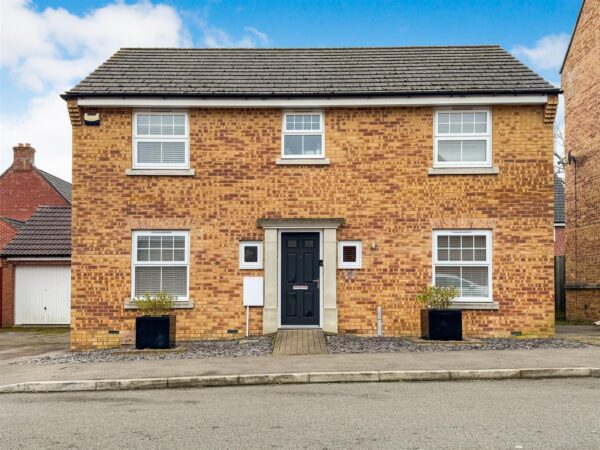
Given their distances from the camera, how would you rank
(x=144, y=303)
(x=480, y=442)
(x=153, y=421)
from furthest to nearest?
(x=144, y=303)
(x=153, y=421)
(x=480, y=442)

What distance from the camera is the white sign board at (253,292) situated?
42.4 feet

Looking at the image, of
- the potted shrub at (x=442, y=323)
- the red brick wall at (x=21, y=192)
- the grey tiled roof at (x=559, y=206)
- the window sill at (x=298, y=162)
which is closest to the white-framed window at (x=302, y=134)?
the window sill at (x=298, y=162)

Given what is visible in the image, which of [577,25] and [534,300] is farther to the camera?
[577,25]

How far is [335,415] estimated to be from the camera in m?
6.54

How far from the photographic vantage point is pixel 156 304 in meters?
12.0

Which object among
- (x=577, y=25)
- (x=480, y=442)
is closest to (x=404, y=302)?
(x=480, y=442)

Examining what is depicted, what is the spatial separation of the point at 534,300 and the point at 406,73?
593cm

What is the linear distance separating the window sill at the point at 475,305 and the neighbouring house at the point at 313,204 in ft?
0.16

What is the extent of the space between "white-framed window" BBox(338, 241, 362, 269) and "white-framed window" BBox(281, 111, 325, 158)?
211cm

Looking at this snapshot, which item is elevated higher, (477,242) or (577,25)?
(577,25)

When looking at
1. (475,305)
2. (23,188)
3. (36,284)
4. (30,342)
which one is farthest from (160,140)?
(23,188)

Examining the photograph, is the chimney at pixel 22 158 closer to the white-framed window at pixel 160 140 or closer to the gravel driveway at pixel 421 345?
the white-framed window at pixel 160 140

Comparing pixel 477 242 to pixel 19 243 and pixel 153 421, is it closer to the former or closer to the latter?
pixel 153 421

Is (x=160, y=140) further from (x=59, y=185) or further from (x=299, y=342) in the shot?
(x=59, y=185)
